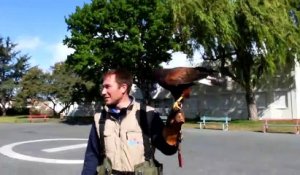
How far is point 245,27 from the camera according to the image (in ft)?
92.5

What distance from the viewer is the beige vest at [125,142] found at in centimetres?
362

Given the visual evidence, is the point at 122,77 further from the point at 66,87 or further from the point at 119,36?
the point at 66,87

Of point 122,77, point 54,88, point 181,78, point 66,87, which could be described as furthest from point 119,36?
point 181,78

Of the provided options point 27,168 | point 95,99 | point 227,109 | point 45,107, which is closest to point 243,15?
point 227,109

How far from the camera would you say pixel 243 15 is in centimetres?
2780

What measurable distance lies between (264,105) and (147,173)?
3574 cm

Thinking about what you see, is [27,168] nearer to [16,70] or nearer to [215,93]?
[215,93]

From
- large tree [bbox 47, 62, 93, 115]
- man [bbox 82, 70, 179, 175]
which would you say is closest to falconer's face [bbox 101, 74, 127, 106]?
man [bbox 82, 70, 179, 175]

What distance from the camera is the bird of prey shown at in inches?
114

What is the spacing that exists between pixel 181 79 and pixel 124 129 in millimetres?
953

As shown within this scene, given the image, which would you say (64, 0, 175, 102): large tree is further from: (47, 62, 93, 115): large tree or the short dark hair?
the short dark hair

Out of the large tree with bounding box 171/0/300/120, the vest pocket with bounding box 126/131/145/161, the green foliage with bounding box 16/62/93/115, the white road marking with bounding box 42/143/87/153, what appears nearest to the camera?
the vest pocket with bounding box 126/131/145/161

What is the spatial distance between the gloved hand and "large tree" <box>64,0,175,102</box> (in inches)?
1240

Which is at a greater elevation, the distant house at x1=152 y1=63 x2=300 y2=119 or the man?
the distant house at x1=152 y1=63 x2=300 y2=119
